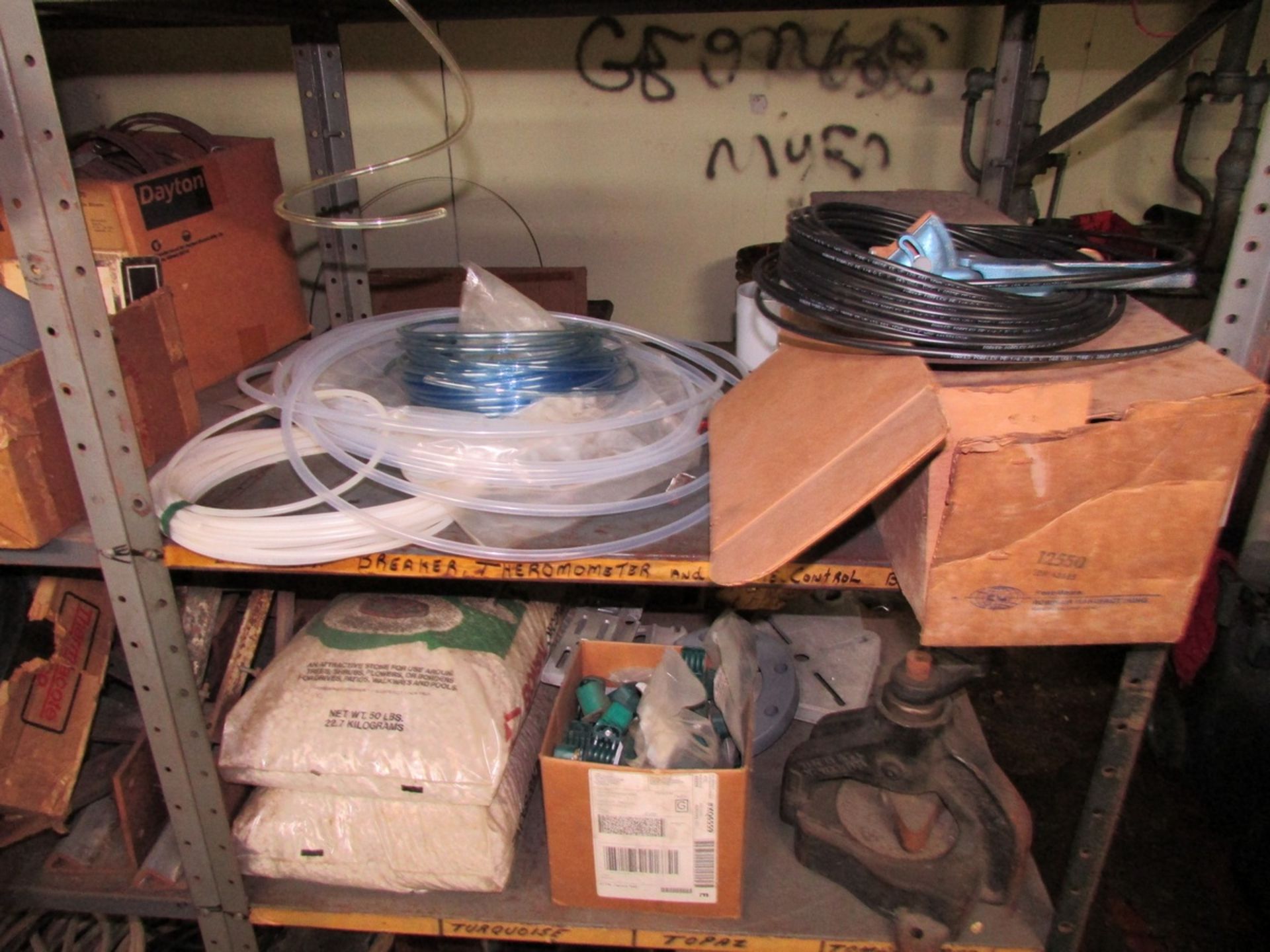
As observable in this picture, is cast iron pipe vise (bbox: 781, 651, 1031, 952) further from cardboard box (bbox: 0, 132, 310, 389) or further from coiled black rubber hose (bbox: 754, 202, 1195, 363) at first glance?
cardboard box (bbox: 0, 132, 310, 389)

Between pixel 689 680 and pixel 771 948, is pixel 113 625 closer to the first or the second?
pixel 689 680

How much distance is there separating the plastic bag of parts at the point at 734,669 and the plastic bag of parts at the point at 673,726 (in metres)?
0.03

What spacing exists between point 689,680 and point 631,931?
331 mm

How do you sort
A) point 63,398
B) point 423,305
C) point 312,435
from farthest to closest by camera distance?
point 423,305
point 312,435
point 63,398

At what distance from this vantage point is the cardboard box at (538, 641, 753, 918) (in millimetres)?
987

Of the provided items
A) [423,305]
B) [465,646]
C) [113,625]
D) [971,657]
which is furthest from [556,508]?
[423,305]

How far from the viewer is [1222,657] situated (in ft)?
5.72

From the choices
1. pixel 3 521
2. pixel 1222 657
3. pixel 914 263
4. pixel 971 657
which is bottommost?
pixel 1222 657

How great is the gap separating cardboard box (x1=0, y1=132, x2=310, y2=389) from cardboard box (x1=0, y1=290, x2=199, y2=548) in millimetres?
136

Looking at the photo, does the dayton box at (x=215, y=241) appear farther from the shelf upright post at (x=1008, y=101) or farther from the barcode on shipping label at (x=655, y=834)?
the shelf upright post at (x=1008, y=101)

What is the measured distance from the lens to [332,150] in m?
1.41

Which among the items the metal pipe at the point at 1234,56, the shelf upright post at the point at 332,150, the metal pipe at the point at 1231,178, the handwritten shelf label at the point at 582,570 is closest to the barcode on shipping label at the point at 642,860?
the handwritten shelf label at the point at 582,570

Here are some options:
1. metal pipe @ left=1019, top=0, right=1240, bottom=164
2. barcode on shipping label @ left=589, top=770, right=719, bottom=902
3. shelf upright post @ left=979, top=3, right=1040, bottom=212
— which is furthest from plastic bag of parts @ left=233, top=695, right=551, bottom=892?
metal pipe @ left=1019, top=0, right=1240, bottom=164

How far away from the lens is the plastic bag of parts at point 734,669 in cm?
109
